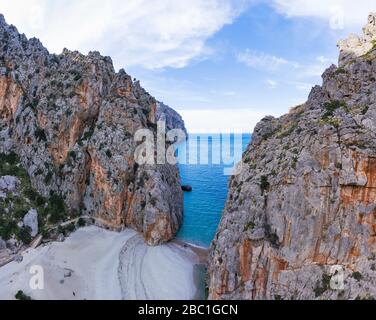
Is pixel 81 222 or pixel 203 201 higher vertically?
pixel 203 201

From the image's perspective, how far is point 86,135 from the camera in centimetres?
6694

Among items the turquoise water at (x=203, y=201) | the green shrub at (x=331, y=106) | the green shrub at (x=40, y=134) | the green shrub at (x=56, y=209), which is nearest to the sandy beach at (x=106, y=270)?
the green shrub at (x=56, y=209)

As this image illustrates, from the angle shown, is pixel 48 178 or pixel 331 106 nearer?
pixel 331 106

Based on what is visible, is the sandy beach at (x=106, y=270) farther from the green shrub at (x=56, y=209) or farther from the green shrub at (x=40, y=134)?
the green shrub at (x=40, y=134)

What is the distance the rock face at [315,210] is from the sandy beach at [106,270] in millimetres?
9267

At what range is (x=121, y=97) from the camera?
68438mm

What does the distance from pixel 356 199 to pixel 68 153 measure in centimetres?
5406

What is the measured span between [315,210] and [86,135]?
50.0 meters

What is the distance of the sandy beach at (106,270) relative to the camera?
4147 cm

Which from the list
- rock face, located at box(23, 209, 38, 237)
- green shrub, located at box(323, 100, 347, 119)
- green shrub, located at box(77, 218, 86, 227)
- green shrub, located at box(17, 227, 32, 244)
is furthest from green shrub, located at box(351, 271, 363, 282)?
rock face, located at box(23, 209, 38, 237)

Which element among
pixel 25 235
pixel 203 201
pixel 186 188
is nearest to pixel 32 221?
pixel 25 235

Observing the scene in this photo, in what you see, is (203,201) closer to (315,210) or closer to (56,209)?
(56,209)

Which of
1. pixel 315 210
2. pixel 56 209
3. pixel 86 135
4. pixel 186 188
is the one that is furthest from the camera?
pixel 186 188

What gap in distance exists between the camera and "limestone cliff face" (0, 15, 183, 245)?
61406mm
